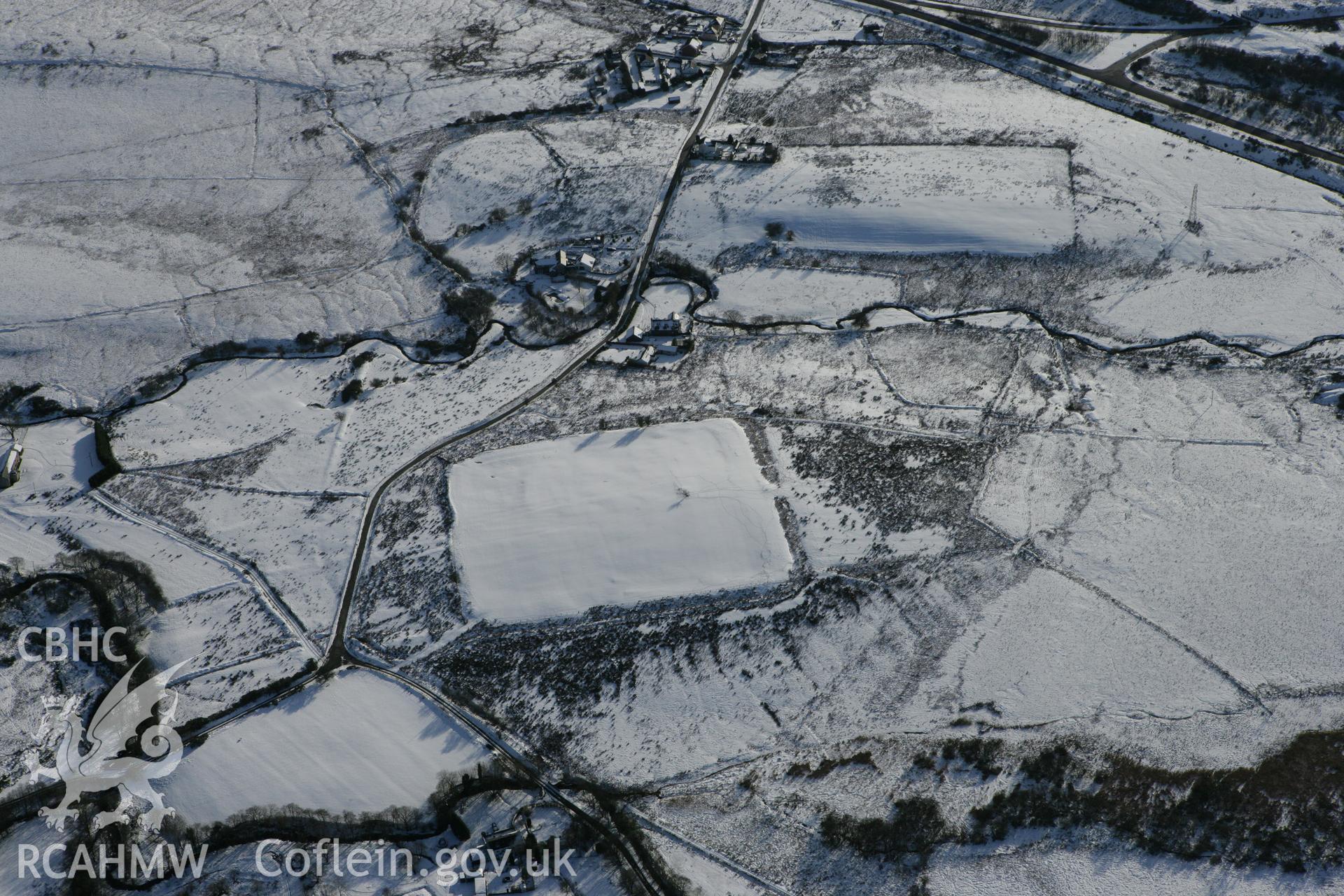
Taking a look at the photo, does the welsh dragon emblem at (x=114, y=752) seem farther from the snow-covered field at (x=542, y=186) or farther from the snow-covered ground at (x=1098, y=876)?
the snow-covered field at (x=542, y=186)

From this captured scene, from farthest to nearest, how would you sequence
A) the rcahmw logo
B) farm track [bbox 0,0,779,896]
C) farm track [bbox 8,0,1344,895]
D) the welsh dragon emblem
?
farm track [bbox 8,0,1344,895] < the welsh dragon emblem < farm track [bbox 0,0,779,896] < the rcahmw logo

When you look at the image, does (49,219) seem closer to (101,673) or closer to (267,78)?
(267,78)

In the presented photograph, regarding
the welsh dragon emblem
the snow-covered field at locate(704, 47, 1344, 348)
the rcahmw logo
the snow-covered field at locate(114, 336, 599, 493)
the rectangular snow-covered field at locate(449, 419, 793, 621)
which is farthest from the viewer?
the snow-covered field at locate(704, 47, 1344, 348)

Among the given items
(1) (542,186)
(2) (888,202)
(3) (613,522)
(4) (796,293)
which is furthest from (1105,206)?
(3) (613,522)

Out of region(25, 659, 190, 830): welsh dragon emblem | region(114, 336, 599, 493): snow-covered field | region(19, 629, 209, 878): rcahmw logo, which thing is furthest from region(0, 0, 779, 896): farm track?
region(19, 629, 209, 878): rcahmw logo

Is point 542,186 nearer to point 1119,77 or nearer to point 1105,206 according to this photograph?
point 1105,206

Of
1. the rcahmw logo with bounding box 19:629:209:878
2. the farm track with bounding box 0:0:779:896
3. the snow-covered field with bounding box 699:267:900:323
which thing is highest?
the snow-covered field with bounding box 699:267:900:323

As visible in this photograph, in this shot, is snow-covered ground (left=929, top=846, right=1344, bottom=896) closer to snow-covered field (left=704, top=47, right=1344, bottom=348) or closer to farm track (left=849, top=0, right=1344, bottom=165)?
snow-covered field (left=704, top=47, right=1344, bottom=348)
